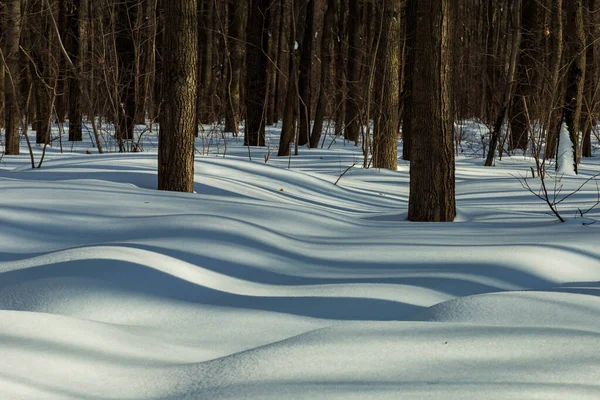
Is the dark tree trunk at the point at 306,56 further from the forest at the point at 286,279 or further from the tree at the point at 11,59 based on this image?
the forest at the point at 286,279

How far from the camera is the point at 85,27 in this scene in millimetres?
15188

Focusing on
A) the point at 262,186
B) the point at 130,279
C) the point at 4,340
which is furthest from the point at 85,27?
the point at 4,340

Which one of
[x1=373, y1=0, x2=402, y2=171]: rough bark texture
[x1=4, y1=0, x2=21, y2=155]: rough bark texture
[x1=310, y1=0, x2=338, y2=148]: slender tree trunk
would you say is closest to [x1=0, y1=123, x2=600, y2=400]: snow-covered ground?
[x1=373, y1=0, x2=402, y2=171]: rough bark texture

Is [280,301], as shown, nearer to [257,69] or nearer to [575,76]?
[575,76]

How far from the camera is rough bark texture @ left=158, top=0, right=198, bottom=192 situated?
5.95 metres

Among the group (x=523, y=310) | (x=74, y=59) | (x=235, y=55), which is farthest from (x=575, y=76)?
(x=74, y=59)

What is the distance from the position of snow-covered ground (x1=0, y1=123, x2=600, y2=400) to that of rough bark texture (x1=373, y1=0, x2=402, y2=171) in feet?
13.4

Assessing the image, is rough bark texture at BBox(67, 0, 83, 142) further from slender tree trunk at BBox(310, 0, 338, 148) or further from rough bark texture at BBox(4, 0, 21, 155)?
slender tree trunk at BBox(310, 0, 338, 148)

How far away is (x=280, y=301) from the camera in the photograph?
345cm

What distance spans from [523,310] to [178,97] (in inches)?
153

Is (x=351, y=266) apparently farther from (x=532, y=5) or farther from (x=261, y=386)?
(x=532, y=5)

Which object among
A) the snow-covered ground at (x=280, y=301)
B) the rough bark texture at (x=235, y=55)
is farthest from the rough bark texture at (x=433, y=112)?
the rough bark texture at (x=235, y=55)

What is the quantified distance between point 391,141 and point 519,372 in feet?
28.3

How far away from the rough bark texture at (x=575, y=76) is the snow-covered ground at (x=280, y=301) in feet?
15.1
